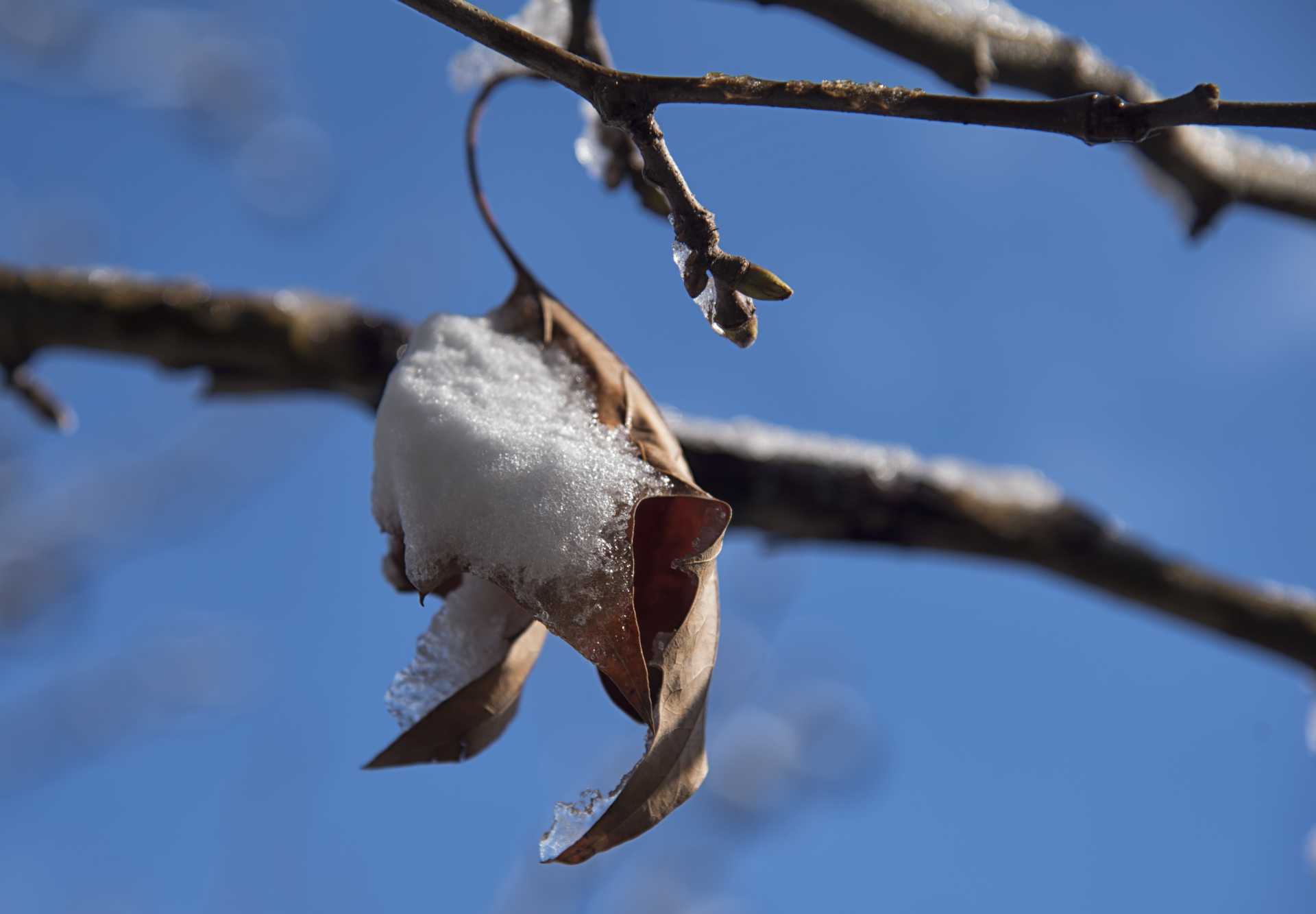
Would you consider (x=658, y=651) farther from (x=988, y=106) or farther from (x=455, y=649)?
(x=988, y=106)

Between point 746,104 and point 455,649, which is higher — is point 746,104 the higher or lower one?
the higher one

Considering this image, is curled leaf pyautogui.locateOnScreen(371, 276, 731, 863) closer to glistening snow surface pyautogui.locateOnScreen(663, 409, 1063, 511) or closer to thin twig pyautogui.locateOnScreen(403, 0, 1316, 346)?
thin twig pyautogui.locateOnScreen(403, 0, 1316, 346)

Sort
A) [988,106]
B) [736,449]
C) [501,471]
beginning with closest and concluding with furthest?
[988,106], [501,471], [736,449]

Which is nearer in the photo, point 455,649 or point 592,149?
point 455,649

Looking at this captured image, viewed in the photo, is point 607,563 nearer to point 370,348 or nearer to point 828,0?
point 828,0

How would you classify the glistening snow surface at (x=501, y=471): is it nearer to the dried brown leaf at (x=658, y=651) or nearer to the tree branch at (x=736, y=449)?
the dried brown leaf at (x=658, y=651)

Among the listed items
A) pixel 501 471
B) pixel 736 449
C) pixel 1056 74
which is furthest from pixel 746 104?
pixel 736 449
